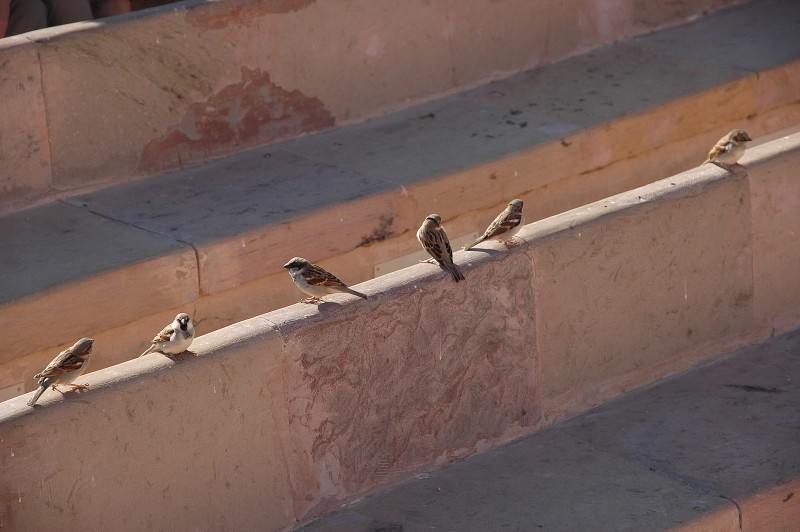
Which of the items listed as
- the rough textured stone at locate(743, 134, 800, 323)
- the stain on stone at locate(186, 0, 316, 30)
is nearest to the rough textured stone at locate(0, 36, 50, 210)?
the stain on stone at locate(186, 0, 316, 30)

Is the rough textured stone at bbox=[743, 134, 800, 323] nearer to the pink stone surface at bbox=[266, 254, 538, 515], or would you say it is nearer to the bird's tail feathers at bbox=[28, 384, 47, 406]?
the pink stone surface at bbox=[266, 254, 538, 515]

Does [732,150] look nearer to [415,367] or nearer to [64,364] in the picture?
[415,367]

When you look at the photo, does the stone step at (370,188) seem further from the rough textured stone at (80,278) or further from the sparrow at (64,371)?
the sparrow at (64,371)

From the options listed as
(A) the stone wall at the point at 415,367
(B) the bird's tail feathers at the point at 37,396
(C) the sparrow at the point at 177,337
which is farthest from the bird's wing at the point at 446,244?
(B) the bird's tail feathers at the point at 37,396

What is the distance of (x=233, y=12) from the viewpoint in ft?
34.6

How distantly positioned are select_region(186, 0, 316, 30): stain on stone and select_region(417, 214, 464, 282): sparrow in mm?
3462

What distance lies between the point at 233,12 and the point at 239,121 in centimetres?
83

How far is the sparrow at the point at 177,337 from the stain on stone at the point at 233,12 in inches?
176

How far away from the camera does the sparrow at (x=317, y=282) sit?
7.10 metres

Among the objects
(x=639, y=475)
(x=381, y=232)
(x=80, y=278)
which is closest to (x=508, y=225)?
(x=639, y=475)

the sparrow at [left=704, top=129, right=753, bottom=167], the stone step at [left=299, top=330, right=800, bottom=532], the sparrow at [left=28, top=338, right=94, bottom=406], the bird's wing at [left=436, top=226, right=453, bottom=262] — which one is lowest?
the stone step at [left=299, top=330, right=800, bottom=532]

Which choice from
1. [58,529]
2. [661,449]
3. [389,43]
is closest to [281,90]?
[389,43]

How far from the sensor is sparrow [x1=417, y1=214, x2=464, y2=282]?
7285 mm

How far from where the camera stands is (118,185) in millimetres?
10312
